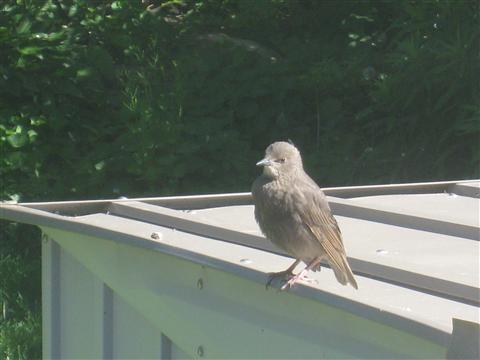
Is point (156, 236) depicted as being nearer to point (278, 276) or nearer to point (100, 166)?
point (278, 276)

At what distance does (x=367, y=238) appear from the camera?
12.0 feet

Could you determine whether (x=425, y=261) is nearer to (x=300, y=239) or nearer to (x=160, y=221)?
(x=300, y=239)

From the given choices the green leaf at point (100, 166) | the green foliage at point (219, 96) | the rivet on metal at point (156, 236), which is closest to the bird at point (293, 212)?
the rivet on metal at point (156, 236)

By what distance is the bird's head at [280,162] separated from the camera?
3777 mm

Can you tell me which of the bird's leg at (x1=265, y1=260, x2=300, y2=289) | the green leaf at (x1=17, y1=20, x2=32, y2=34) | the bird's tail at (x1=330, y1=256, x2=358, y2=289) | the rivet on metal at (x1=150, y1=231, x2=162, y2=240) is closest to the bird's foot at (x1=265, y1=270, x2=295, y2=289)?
the bird's leg at (x1=265, y1=260, x2=300, y2=289)

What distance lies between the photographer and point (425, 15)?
709cm

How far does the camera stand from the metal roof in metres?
2.61

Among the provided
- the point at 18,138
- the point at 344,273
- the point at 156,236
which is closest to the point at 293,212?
the point at 156,236

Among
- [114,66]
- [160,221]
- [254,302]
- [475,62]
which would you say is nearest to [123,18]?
[114,66]

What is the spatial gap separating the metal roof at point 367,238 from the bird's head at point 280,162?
25 centimetres

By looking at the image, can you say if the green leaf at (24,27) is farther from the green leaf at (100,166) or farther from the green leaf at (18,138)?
the green leaf at (100,166)

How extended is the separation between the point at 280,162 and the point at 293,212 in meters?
0.25

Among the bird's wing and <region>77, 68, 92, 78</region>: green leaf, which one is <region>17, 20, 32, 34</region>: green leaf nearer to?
<region>77, 68, 92, 78</region>: green leaf

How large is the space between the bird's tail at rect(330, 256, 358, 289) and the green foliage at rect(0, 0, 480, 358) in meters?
3.77
